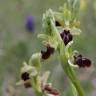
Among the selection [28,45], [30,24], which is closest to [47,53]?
[28,45]

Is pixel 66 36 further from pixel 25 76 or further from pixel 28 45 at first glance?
pixel 28 45

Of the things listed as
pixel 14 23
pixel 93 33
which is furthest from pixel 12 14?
pixel 93 33

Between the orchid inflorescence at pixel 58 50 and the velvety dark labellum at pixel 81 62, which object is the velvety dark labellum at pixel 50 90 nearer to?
the orchid inflorescence at pixel 58 50

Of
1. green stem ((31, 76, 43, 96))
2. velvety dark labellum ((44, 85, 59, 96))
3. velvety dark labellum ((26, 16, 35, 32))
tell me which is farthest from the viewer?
velvety dark labellum ((26, 16, 35, 32))

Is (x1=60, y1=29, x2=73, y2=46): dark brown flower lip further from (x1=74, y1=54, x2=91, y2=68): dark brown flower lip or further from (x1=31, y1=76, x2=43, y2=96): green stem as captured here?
(x1=31, y1=76, x2=43, y2=96): green stem

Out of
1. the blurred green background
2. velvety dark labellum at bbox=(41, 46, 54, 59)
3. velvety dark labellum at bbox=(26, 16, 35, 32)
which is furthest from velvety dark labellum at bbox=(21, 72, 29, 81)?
velvety dark labellum at bbox=(26, 16, 35, 32)

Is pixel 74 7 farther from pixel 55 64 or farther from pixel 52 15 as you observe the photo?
pixel 55 64
